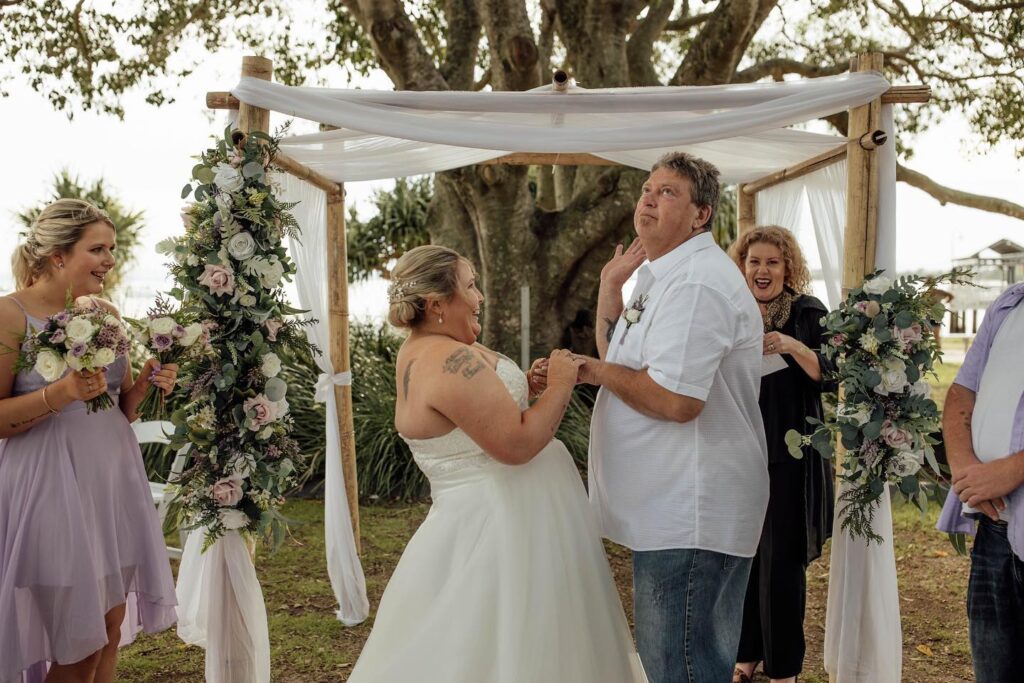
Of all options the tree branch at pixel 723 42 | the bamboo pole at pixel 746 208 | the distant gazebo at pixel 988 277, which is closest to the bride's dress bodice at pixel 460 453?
the bamboo pole at pixel 746 208

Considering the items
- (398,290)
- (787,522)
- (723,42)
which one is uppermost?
(723,42)

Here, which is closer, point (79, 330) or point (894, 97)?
point (79, 330)

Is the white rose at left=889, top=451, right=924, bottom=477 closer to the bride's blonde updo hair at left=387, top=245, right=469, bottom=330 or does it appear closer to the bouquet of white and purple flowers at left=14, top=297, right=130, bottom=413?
→ the bride's blonde updo hair at left=387, top=245, right=469, bottom=330

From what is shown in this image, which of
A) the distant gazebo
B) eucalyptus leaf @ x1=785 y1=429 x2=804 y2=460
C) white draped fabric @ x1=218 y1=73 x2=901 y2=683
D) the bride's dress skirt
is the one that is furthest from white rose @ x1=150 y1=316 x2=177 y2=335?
the distant gazebo

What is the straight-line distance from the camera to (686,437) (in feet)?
8.14

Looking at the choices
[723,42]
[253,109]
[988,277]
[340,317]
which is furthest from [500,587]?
[988,277]

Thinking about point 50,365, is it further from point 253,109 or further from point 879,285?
point 879,285

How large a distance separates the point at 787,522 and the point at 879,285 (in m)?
1.07

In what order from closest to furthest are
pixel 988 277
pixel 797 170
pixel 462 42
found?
pixel 797 170 → pixel 462 42 → pixel 988 277

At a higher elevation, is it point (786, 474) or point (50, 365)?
point (50, 365)

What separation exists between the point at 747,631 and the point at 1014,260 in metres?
33.3

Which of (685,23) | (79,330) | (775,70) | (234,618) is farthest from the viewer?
(685,23)

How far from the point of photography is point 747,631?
386 cm

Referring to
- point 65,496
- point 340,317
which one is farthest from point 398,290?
point 340,317
